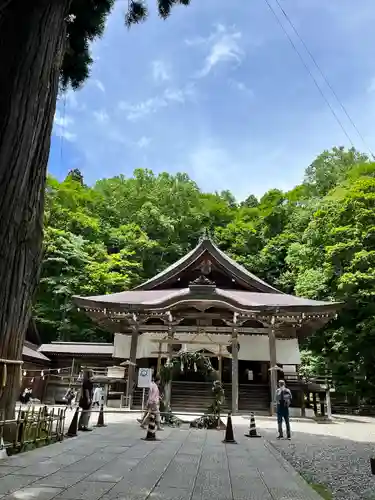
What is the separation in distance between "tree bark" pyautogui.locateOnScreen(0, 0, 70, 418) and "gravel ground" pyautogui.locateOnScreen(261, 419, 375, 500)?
155 inches

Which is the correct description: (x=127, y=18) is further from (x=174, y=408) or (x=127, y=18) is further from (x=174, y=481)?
(x=174, y=408)

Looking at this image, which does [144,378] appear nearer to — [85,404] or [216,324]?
[85,404]

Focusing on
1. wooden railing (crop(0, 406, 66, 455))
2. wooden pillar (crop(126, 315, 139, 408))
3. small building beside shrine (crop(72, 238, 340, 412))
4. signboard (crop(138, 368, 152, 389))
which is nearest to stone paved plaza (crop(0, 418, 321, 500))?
wooden railing (crop(0, 406, 66, 455))

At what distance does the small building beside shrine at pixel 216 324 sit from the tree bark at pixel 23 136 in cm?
947

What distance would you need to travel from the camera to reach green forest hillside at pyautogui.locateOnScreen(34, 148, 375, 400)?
20406 mm

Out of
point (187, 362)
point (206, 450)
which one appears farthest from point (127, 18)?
point (187, 362)

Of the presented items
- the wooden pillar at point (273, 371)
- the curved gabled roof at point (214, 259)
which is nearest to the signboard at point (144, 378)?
the wooden pillar at point (273, 371)

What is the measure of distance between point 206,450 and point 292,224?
1088 inches

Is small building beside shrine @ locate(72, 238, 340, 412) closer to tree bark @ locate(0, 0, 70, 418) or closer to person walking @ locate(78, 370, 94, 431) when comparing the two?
person walking @ locate(78, 370, 94, 431)

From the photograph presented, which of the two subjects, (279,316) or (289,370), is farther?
(289,370)

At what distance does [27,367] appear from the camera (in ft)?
63.3

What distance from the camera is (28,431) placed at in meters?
6.14

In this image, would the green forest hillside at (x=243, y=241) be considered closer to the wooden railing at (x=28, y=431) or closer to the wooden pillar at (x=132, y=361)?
the wooden pillar at (x=132, y=361)

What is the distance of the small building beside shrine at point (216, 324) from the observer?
1490 centimetres
